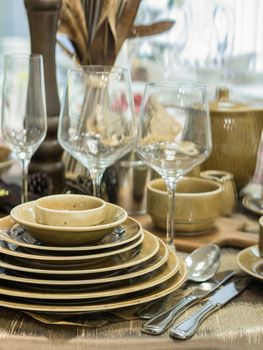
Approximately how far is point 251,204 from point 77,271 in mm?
489

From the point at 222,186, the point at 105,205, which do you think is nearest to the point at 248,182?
the point at 222,186

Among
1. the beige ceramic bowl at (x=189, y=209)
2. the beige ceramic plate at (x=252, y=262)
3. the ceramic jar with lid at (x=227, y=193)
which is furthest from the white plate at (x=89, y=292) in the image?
the ceramic jar with lid at (x=227, y=193)

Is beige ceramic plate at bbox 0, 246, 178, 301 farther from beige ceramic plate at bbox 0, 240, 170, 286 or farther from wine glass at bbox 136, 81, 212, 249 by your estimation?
wine glass at bbox 136, 81, 212, 249

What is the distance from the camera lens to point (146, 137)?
86cm

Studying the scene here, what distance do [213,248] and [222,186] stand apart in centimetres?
16

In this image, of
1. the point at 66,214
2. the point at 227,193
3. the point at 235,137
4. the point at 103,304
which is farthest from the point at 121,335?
the point at 235,137

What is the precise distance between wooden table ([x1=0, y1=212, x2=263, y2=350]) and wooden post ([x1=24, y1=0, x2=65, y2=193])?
1.53ft

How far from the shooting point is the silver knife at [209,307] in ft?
2.20

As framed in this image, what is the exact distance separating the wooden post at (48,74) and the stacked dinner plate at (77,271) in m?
0.39

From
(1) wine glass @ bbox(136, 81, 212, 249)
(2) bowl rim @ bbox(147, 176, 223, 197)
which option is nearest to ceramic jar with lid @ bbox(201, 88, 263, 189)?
(2) bowl rim @ bbox(147, 176, 223, 197)

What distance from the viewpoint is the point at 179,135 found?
919 millimetres

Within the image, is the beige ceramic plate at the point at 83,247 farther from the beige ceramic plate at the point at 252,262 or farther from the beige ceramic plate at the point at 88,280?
the beige ceramic plate at the point at 252,262

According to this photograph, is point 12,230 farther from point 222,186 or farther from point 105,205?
point 222,186

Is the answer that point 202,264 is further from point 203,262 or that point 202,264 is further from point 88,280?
point 88,280
